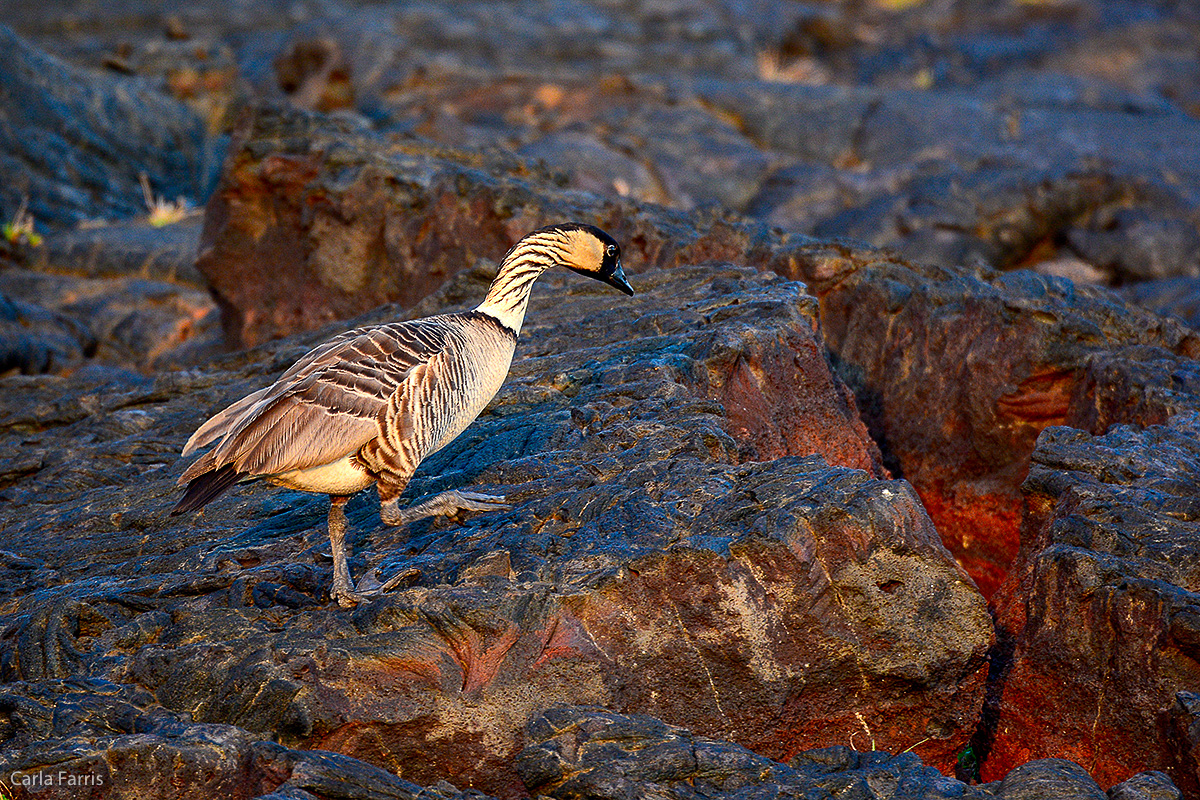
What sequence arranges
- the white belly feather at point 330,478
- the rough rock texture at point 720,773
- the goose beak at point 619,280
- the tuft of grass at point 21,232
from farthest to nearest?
the tuft of grass at point 21,232 → the goose beak at point 619,280 → the white belly feather at point 330,478 → the rough rock texture at point 720,773

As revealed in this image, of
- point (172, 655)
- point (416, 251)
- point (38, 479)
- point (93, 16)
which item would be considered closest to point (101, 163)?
point (93, 16)

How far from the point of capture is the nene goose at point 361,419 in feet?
22.8

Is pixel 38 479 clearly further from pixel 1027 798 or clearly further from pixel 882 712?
pixel 1027 798

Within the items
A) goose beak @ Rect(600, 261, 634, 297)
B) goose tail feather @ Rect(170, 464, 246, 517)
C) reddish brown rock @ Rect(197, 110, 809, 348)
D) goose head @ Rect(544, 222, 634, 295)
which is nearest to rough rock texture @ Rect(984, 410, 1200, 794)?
goose beak @ Rect(600, 261, 634, 297)

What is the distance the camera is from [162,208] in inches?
1090

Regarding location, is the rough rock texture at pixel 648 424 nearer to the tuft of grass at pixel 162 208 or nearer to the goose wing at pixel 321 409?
the tuft of grass at pixel 162 208

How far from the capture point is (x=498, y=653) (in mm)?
6691

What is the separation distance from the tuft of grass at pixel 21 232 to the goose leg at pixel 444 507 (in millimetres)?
20737

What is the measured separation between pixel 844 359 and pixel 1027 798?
7.77 meters

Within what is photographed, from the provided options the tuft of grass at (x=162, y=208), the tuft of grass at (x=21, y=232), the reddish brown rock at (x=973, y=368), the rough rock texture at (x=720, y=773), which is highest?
the rough rock texture at (x=720, y=773)

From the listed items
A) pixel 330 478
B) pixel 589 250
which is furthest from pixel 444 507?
pixel 589 250

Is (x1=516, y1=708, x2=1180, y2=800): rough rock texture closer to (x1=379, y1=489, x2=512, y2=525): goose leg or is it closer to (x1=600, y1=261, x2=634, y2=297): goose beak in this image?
(x1=379, y1=489, x2=512, y2=525): goose leg

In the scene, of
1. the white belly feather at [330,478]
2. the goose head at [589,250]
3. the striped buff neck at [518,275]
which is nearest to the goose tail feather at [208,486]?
the white belly feather at [330,478]

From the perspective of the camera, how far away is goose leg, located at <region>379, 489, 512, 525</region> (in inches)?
300
